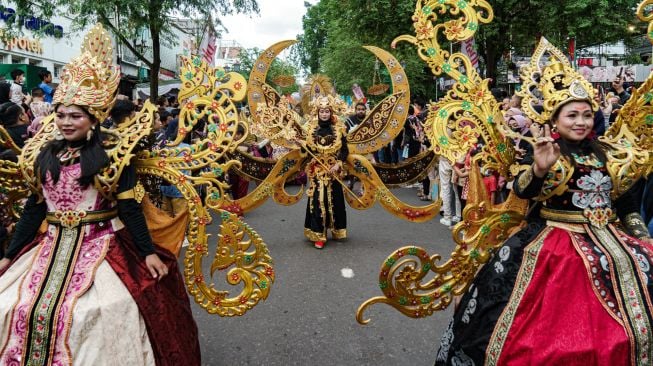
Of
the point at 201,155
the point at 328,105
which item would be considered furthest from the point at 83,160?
the point at 328,105

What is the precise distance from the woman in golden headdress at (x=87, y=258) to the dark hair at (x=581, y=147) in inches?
86.4

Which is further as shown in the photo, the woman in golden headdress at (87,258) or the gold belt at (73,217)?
the gold belt at (73,217)

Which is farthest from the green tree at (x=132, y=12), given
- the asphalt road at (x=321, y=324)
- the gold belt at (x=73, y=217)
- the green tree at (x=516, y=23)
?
the gold belt at (x=73, y=217)

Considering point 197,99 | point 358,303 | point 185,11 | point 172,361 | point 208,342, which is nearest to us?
point 172,361

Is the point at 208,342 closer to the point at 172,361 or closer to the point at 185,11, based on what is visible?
the point at 172,361

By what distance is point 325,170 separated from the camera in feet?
21.2

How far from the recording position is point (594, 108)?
268 cm

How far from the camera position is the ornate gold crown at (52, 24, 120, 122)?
259 cm

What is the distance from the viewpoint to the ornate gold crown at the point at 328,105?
6.40 m

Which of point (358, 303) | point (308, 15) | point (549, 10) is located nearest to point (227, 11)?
point (549, 10)

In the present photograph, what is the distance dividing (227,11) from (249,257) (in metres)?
10.8

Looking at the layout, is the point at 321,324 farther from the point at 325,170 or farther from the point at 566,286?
the point at 325,170

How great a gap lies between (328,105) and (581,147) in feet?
13.2

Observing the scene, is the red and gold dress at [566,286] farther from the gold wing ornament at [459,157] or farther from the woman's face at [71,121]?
the woman's face at [71,121]
